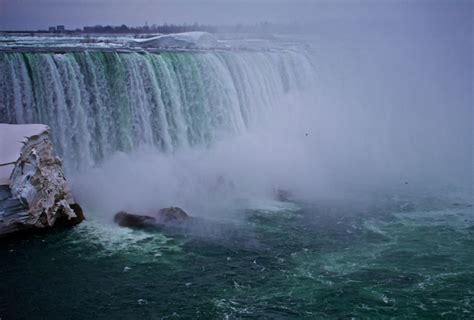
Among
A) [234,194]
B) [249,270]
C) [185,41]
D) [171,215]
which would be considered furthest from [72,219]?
[185,41]

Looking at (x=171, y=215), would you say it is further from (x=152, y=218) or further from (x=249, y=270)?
(x=249, y=270)

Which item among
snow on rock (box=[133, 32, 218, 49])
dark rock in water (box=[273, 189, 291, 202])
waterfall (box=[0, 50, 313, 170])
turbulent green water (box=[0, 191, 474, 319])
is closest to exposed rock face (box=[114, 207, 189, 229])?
turbulent green water (box=[0, 191, 474, 319])

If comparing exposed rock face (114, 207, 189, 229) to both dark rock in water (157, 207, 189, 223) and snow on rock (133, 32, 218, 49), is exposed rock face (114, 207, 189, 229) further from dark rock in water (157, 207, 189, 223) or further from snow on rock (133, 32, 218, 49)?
snow on rock (133, 32, 218, 49)

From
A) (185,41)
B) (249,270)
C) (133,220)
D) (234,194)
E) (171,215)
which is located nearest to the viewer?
(249,270)

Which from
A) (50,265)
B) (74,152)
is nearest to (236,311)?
(50,265)

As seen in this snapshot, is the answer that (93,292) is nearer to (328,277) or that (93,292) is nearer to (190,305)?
(190,305)

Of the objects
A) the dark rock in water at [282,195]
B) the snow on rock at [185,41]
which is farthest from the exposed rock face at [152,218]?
the snow on rock at [185,41]
